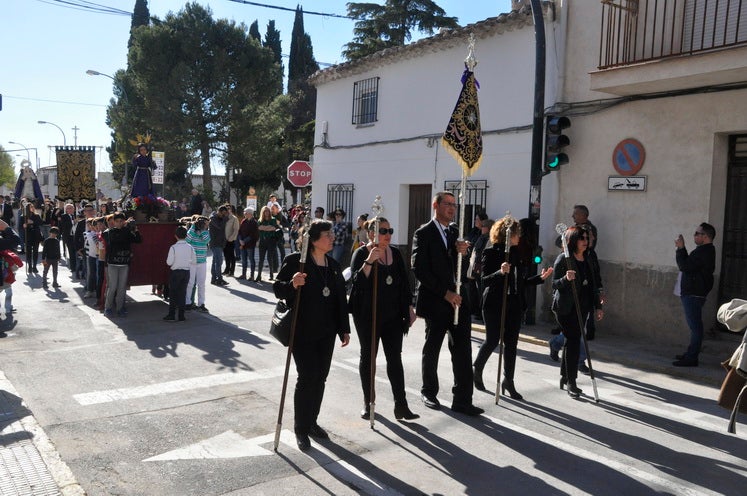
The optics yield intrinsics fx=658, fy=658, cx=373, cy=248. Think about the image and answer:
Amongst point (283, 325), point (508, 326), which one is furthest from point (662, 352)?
point (283, 325)

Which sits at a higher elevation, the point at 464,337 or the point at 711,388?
the point at 464,337

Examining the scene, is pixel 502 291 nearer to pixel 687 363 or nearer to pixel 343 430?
pixel 343 430

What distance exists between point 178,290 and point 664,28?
27.5 feet

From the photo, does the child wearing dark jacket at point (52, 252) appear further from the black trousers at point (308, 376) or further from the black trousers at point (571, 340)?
the black trousers at point (571, 340)

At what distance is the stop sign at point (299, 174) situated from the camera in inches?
660

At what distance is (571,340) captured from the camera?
22.5 ft

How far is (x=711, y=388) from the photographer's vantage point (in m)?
7.73

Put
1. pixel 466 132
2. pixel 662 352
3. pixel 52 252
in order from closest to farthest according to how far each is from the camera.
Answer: pixel 466 132 < pixel 662 352 < pixel 52 252

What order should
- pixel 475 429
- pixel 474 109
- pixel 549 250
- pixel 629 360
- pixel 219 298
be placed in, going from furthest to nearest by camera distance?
1. pixel 219 298
2. pixel 549 250
3. pixel 629 360
4. pixel 474 109
5. pixel 475 429

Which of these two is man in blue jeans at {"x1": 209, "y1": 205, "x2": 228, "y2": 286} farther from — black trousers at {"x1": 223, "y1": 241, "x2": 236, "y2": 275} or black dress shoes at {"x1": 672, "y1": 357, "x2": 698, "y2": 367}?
black dress shoes at {"x1": 672, "y1": 357, "x2": 698, "y2": 367}

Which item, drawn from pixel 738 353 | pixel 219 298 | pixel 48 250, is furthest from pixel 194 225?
pixel 738 353

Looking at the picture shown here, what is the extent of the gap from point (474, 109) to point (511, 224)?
62.6 inches

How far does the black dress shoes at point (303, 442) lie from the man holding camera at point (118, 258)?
650 centimetres

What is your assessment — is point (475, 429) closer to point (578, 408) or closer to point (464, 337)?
point (464, 337)
